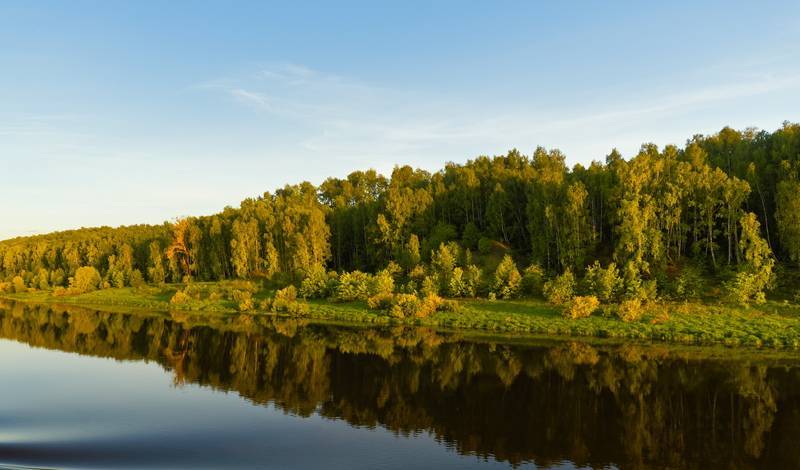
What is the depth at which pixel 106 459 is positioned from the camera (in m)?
19.1

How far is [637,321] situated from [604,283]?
16.5 ft

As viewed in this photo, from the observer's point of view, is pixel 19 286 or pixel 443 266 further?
pixel 19 286

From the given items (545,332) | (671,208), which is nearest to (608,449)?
(545,332)

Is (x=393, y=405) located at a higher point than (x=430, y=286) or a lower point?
lower

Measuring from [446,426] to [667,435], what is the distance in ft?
30.8

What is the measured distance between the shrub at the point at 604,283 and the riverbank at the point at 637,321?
8.99 feet

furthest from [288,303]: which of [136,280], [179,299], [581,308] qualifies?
[136,280]

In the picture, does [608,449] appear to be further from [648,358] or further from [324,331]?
[324,331]

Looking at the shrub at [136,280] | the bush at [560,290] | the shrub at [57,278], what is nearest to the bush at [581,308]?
the bush at [560,290]

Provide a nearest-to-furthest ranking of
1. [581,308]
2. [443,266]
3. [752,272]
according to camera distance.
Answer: [581,308], [752,272], [443,266]

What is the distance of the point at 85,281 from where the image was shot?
88375 millimetres

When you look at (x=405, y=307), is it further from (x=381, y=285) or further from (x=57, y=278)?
(x=57, y=278)

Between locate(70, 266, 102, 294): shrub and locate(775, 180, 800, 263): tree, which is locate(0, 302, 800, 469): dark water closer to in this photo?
locate(775, 180, 800, 263): tree

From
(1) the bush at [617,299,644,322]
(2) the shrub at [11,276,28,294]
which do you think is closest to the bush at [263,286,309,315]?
(1) the bush at [617,299,644,322]
